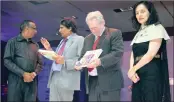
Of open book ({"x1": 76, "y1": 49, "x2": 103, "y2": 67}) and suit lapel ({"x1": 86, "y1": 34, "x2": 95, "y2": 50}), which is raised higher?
suit lapel ({"x1": 86, "y1": 34, "x2": 95, "y2": 50})

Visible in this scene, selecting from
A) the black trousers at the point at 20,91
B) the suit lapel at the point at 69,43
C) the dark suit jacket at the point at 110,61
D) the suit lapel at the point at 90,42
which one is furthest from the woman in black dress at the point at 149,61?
the black trousers at the point at 20,91

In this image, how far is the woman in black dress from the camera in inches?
80.3

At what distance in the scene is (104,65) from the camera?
90.7 inches

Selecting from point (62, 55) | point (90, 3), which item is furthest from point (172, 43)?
point (62, 55)

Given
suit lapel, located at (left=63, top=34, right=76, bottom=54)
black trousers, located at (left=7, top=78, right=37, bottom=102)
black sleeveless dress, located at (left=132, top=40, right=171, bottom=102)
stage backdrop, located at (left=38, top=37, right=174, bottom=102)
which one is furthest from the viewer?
stage backdrop, located at (left=38, top=37, right=174, bottom=102)

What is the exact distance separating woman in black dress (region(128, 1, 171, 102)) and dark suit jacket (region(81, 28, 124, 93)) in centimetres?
19

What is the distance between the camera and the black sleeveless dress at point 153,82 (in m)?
2.03

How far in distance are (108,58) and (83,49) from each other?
32 centimetres

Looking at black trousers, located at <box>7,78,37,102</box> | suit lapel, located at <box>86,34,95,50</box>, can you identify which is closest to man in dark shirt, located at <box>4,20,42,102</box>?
black trousers, located at <box>7,78,37,102</box>

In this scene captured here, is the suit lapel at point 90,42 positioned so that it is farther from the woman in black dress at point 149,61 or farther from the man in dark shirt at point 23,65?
the man in dark shirt at point 23,65

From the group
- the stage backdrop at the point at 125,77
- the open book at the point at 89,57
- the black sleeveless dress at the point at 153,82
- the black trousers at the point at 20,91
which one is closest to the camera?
the black sleeveless dress at the point at 153,82

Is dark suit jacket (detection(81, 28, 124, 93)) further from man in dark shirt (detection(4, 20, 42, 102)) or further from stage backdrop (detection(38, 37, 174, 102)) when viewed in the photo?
stage backdrop (detection(38, 37, 174, 102))

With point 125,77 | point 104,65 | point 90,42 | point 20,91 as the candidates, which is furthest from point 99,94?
point 125,77

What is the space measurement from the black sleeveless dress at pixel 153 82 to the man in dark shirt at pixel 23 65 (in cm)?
133
